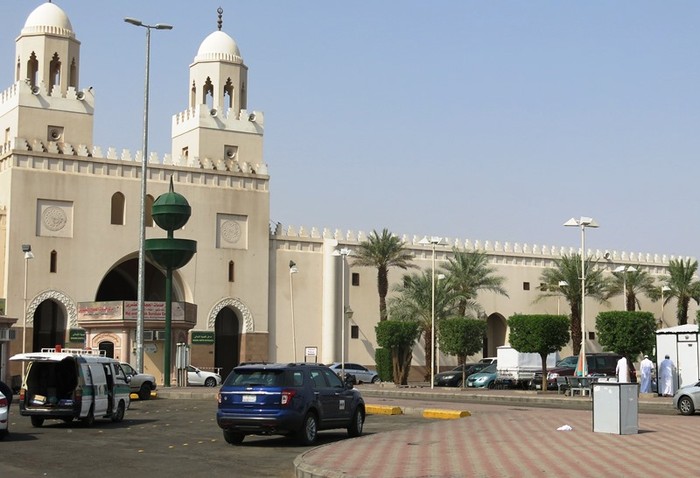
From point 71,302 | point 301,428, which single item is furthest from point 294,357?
point 301,428

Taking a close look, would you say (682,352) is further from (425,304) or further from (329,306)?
(329,306)

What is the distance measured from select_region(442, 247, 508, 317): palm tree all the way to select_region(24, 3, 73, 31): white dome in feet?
78.7

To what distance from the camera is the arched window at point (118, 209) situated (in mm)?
53625

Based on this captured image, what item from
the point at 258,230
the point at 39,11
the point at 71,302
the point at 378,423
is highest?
the point at 39,11

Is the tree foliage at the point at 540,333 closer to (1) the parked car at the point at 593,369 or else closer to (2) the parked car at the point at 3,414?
(1) the parked car at the point at 593,369

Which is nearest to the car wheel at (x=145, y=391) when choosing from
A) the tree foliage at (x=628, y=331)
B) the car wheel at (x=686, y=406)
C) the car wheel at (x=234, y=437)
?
the car wheel at (x=686, y=406)

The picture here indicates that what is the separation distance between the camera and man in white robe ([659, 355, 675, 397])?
35375mm

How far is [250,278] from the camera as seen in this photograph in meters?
56.6

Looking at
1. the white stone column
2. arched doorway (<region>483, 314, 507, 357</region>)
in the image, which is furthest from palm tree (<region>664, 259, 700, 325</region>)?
the white stone column

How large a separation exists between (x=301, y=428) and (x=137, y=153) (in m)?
38.8

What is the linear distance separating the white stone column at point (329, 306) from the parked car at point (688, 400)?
32.8 m

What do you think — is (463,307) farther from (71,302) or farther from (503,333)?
(71,302)

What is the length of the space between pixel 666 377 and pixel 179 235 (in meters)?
26.8

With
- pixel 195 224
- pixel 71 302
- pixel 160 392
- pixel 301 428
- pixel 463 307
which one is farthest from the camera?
pixel 463 307
